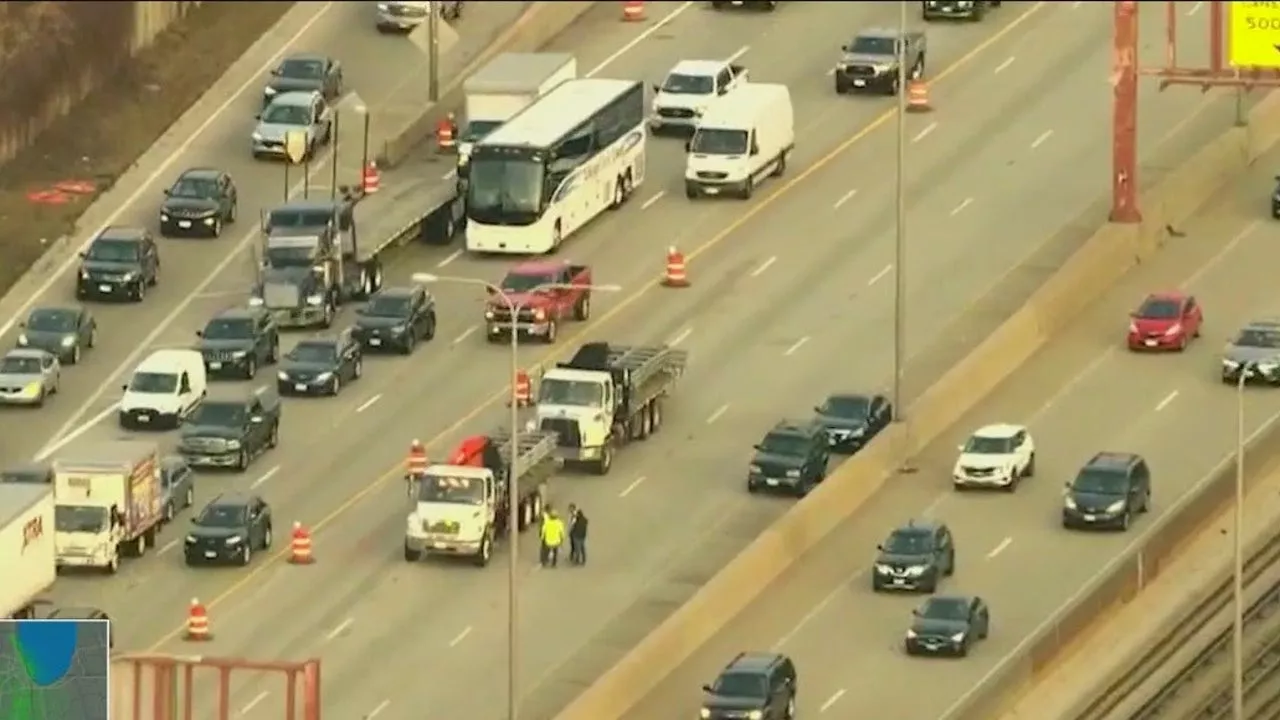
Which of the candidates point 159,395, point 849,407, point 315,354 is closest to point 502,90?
point 315,354

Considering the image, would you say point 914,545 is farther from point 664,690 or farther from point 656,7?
point 656,7

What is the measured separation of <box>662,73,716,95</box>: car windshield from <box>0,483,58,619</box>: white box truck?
34.8 metres

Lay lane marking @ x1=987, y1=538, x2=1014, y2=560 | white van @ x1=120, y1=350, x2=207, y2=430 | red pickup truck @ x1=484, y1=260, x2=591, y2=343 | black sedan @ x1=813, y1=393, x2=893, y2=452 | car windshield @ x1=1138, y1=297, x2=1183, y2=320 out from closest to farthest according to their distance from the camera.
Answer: lane marking @ x1=987, y1=538, x2=1014, y2=560
black sedan @ x1=813, y1=393, x2=893, y2=452
white van @ x1=120, y1=350, x2=207, y2=430
red pickup truck @ x1=484, y1=260, x2=591, y2=343
car windshield @ x1=1138, y1=297, x2=1183, y2=320

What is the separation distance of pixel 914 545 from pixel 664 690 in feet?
24.5

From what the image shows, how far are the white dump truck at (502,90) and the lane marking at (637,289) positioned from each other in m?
5.81

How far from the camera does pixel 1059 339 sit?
129750mm

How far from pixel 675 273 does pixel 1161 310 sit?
11587 mm

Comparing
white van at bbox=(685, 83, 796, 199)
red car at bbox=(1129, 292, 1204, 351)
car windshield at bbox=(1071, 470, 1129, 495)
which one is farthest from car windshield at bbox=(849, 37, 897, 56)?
car windshield at bbox=(1071, 470, 1129, 495)

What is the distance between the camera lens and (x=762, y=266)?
5271 inches

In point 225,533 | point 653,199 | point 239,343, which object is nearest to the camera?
point 225,533

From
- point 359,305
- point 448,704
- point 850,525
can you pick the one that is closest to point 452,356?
point 359,305

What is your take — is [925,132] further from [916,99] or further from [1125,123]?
[1125,123]

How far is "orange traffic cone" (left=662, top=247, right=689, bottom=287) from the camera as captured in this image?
132625 millimetres

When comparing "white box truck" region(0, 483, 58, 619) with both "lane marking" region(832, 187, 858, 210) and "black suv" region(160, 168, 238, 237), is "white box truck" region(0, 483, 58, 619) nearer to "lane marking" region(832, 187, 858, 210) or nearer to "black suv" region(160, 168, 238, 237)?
"black suv" region(160, 168, 238, 237)
